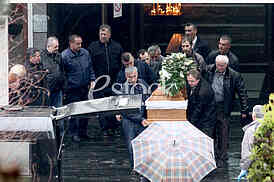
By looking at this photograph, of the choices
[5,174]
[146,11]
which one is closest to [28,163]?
[5,174]

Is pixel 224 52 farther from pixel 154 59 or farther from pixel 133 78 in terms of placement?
pixel 133 78

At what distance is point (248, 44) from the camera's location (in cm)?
1777

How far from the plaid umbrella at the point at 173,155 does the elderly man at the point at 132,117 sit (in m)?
1.77

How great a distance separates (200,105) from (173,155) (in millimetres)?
3250

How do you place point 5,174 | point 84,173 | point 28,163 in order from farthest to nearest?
point 84,173, point 28,163, point 5,174

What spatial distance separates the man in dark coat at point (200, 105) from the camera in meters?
9.83

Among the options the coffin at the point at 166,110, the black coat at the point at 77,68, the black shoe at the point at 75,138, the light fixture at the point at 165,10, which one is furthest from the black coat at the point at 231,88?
the light fixture at the point at 165,10

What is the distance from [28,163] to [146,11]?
1111 cm

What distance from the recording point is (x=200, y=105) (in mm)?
9852

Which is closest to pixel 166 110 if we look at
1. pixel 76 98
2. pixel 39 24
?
pixel 76 98

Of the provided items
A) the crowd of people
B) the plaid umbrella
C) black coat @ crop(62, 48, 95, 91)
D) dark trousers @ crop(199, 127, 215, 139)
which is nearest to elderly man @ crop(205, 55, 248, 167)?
the crowd of people

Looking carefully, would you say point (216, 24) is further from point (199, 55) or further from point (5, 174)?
point (5, 174)

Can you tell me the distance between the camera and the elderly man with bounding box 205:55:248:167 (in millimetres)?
10367

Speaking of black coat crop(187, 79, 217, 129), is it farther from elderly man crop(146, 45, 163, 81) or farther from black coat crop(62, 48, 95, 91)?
black coat crop(62, 48, 95, 91)
